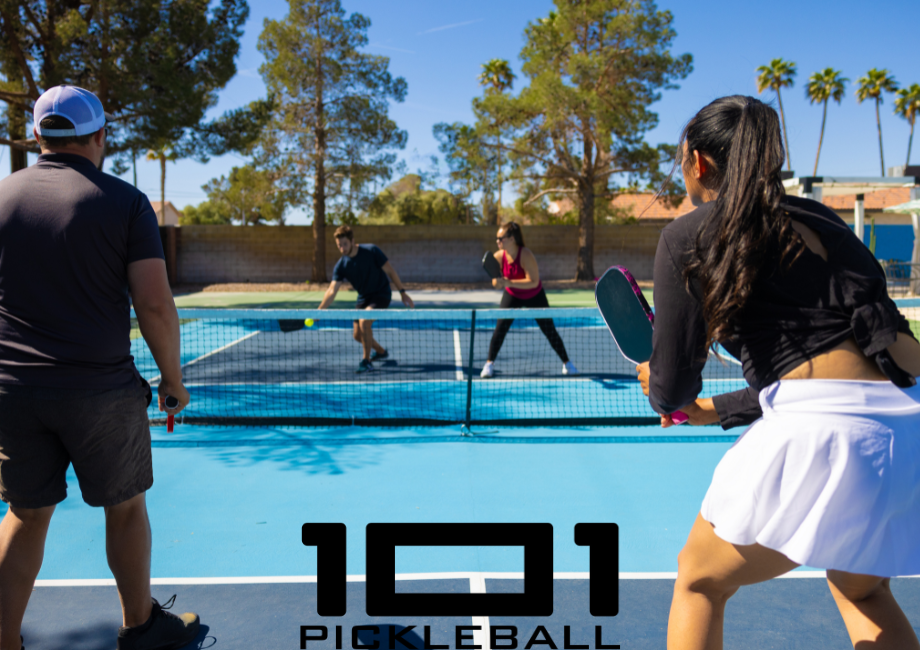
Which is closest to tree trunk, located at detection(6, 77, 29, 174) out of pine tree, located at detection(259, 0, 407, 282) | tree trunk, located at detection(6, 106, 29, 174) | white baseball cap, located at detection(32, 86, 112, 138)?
tree trunk, located at detection(6, 106, 29, 174)

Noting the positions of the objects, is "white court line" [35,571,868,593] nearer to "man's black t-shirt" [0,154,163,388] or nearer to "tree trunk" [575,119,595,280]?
"man's black t-shirt" [0,154,163,388]

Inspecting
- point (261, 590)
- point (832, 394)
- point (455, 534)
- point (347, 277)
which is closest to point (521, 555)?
point (455, 534)

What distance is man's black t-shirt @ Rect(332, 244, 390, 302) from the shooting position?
337 inches

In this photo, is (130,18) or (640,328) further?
(130,18)

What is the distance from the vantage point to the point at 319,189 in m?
25.6

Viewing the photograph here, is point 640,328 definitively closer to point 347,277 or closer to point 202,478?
point 202,478

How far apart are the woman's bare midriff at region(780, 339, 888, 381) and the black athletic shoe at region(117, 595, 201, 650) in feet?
7.81

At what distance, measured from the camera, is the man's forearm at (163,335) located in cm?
236

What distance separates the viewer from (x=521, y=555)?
138 inches

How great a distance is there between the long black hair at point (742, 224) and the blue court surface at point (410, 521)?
154 centimetres

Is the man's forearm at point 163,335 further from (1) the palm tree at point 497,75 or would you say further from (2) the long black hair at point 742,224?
(1) the palm tree at point 497,75

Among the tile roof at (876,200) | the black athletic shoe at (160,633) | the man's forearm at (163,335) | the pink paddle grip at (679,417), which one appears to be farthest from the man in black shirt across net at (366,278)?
the tile roof at (876,200)

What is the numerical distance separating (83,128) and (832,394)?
2.39 meters

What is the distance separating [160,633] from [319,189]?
2423 cm
